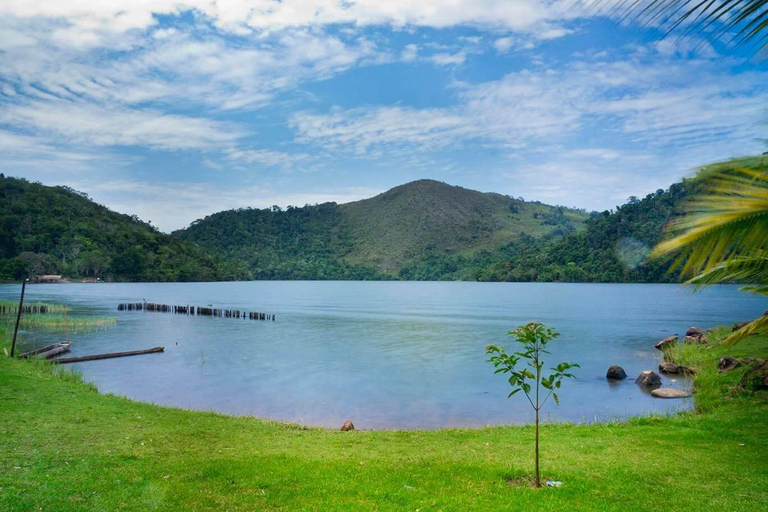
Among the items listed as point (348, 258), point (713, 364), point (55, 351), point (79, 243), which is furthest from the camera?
point (348, 258)

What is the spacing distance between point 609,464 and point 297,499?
5.13 metres

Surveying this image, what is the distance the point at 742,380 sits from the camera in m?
13.8

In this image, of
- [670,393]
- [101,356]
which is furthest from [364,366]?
[670,393]

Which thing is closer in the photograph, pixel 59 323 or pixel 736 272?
pixel 736 272

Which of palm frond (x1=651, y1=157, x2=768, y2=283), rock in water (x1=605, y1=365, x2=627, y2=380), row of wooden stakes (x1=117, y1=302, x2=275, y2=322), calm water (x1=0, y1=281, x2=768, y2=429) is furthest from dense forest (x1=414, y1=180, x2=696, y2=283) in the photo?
palm frond (x1=651, y1=157, x2=768, y2=283)

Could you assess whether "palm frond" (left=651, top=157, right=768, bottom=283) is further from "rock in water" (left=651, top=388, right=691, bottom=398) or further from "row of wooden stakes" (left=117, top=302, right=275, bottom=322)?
"row of wooden stakes" (left=117, top=302, right=275, bottom=322)

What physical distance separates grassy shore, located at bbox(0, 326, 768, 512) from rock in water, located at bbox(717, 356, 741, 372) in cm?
380

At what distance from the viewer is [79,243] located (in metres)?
135

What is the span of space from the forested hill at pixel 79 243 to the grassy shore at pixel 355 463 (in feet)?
406

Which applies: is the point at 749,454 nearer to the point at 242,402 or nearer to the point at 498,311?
the point at 242,402

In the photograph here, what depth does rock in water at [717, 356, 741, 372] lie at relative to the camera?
16.5 meters

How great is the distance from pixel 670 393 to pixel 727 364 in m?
2.14

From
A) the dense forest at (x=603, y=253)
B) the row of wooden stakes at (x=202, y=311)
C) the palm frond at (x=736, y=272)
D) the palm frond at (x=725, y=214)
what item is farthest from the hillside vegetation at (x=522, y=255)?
the palm frond at (x=725, y=214)

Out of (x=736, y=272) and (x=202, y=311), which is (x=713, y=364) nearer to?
(x=736, y=272)
